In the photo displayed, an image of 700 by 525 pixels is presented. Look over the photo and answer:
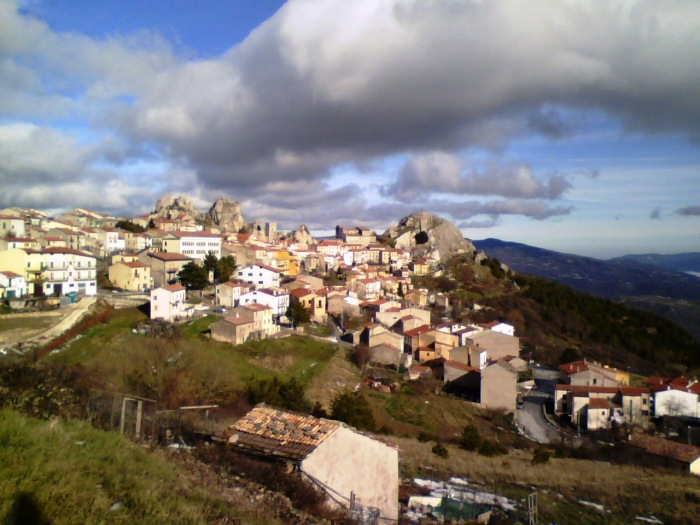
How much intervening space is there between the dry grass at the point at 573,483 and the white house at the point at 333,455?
3.67 metres

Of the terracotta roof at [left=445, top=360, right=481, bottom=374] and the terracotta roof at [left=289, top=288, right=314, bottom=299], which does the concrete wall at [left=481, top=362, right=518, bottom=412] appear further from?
the terracotta roof at [left=289, top=288, right=314, bottom=299]

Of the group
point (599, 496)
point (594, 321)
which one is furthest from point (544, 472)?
point (594, 321)

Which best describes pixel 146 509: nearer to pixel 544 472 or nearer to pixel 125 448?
pixel 125 448

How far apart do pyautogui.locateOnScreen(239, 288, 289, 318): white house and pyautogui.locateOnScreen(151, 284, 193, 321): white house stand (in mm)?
5309

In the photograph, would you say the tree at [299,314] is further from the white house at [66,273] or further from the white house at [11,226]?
the white house at [11,226]

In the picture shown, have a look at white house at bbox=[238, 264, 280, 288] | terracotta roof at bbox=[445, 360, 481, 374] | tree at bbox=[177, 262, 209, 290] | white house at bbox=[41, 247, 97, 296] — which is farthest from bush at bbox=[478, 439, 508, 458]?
white house at bbox=[238, 264, 280, 288]

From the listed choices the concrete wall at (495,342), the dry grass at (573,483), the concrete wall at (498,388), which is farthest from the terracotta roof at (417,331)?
the dry grass at (573,483)

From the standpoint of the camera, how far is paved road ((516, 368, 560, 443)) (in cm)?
2777

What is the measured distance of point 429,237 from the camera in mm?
98812

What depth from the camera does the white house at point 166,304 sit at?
3086 cm

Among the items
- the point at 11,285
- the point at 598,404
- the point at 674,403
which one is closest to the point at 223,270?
the point at 11,285

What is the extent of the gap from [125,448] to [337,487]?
3.77 meters

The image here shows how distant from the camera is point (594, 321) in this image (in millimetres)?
64875

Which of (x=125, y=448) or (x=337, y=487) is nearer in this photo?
(x=125, y=448)
